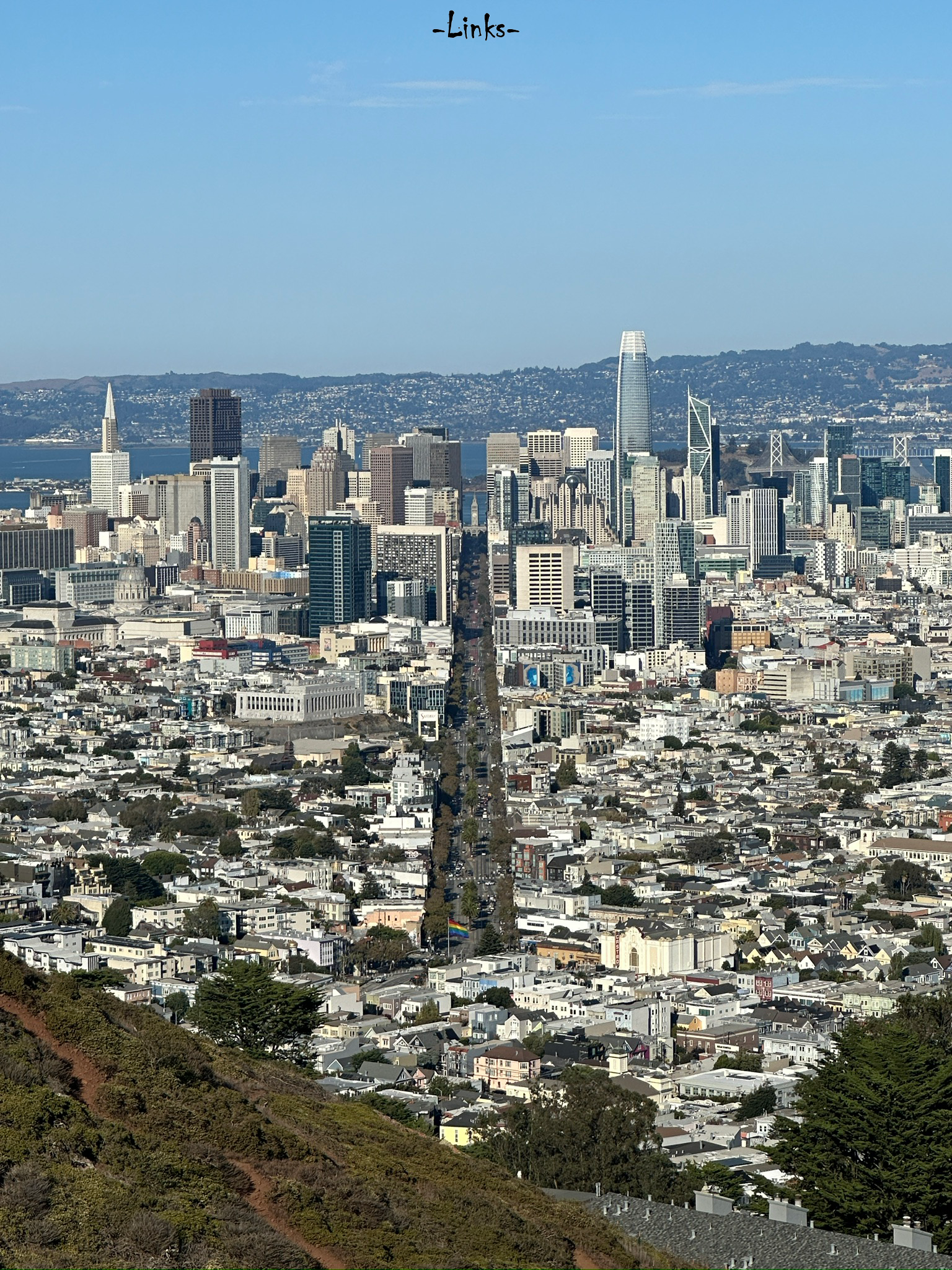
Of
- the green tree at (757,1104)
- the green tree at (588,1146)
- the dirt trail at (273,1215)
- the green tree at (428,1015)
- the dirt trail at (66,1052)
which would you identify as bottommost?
the green tree at (428,1015)

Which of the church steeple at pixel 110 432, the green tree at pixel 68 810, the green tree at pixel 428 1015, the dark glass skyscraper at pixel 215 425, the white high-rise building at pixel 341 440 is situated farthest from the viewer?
the white high-rise building at pixel 341 440

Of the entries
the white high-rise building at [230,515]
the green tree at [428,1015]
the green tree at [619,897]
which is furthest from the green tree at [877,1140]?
the white high-rise building at [230,515]

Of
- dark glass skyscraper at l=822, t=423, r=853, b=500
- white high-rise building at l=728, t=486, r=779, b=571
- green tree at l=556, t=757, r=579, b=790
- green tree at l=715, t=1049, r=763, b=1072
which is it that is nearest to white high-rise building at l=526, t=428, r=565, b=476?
dark glass skyscraper at l=822, t=423, r=853, b=500

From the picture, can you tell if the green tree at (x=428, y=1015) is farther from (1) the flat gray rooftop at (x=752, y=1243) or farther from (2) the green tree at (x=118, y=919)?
(1) the flat gray rooftop at (x=752, y=1243)

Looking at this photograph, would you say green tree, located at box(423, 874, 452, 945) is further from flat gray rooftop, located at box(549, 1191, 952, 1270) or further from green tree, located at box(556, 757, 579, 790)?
flat gray rooftop, located at box(549, 1191, 952, 1270)

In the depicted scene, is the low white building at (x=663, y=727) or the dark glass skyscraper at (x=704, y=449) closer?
the low white building at (x=663, y=727)

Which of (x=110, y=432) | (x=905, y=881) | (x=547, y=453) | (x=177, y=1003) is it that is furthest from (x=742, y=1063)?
(x=547, y=453)
